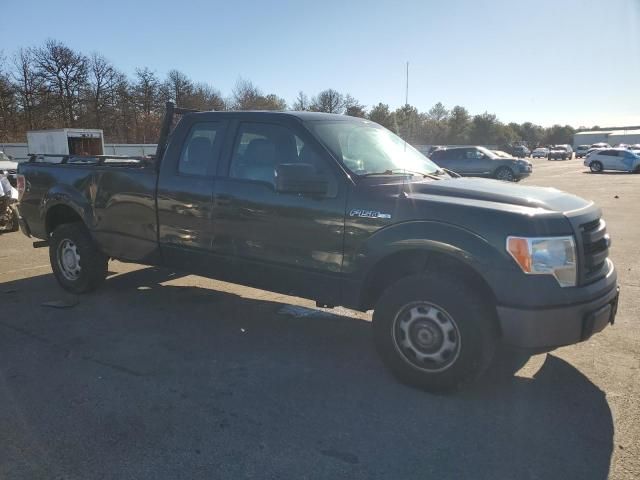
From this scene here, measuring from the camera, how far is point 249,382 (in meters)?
3.70

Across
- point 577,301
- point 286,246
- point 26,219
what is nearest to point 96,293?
point 26,219

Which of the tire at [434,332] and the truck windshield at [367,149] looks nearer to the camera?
the tire at [434,332]

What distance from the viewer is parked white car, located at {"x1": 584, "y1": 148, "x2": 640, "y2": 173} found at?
33.2 metres

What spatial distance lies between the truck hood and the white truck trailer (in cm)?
2595

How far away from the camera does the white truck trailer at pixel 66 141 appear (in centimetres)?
2616

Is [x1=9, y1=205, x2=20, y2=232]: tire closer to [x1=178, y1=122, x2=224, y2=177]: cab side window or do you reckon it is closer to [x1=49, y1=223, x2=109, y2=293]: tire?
[x1=49, y1=223, x2=109, y2=293]: tire

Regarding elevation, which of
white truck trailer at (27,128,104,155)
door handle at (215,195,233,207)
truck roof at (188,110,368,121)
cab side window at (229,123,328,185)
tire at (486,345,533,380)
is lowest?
tire at (486,345,533,380)

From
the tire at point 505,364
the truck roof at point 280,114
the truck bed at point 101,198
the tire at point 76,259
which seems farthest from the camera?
the tire at point 76,259

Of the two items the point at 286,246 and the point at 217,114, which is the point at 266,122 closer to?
the point at 217,114

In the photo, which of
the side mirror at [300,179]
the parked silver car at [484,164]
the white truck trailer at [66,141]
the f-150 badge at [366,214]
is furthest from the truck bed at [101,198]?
the white truck trailer at [66,141]

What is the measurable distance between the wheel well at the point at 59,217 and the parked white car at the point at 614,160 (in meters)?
36.1

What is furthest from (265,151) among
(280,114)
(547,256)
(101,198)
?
(547,256)

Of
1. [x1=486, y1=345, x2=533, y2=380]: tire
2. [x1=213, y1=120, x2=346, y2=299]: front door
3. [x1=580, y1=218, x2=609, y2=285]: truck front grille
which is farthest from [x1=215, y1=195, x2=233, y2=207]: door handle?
[x1=580, y1=218, x2=609, y2=285]: truck front grille

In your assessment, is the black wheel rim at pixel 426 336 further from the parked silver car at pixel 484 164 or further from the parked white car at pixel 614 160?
the parked white car at pixel 614 160
